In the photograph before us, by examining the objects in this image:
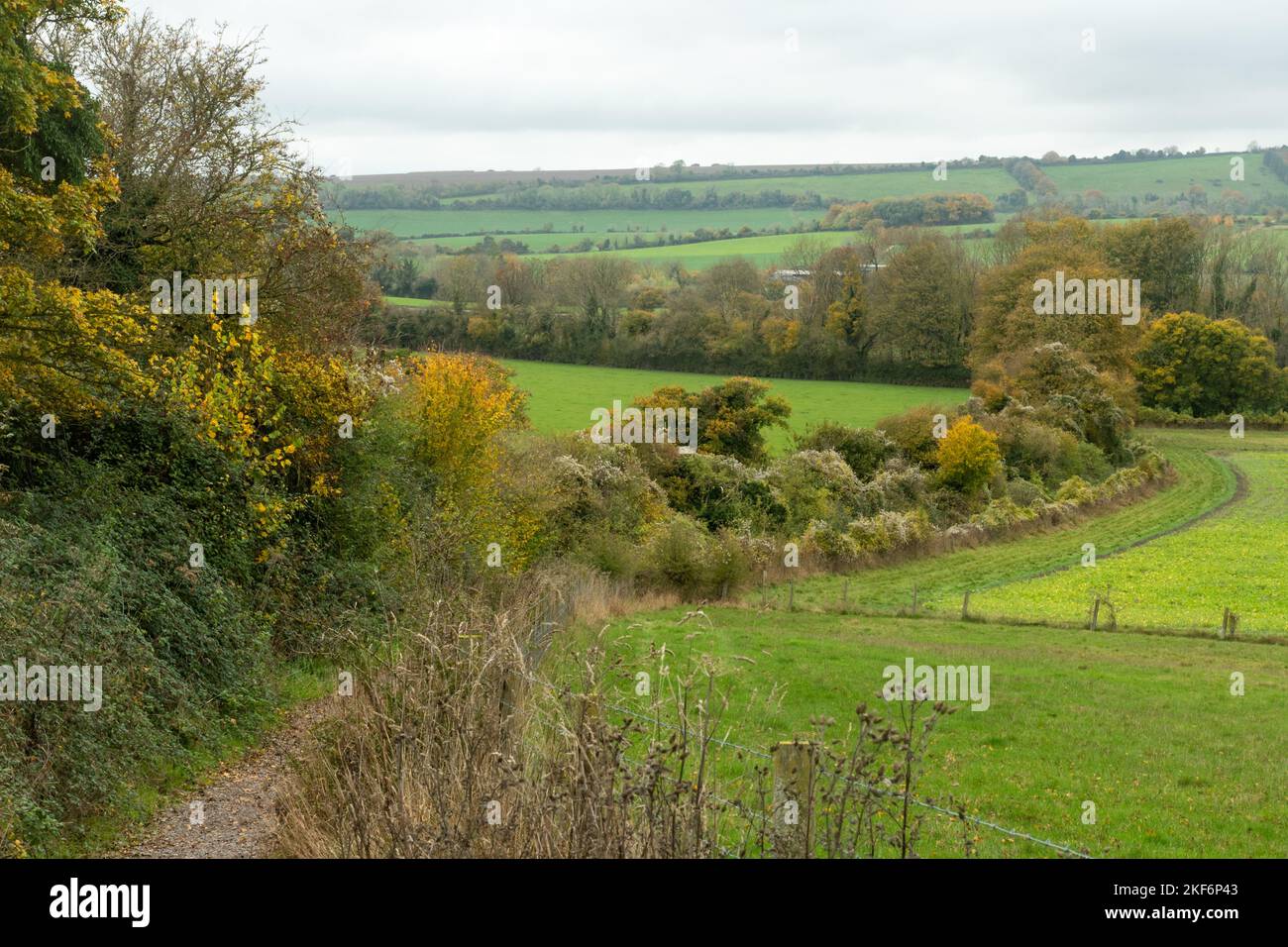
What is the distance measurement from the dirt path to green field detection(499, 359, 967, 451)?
148ft

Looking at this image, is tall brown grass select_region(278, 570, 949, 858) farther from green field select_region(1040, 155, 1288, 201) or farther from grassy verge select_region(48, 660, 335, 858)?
green field select_region(1040, 155, 1288, 201)

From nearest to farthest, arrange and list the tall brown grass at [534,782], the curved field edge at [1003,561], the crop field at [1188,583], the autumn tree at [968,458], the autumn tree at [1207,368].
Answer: the tall brown grass at [534,782] → the crop field at [1188,583] → the curved field edge at [1003,561] → the autumn tree at [968,458] → the autumn tree at [1207,368]

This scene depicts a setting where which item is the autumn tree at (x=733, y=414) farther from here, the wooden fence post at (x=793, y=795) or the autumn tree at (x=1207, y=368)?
the wooden fence post at (x=793, y=795)

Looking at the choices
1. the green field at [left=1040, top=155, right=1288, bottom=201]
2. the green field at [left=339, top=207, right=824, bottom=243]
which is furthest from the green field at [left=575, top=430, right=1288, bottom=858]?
the green field at [left=1040, top=155, right=1288, bottom=201]

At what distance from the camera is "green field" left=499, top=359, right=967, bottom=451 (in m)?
62.5

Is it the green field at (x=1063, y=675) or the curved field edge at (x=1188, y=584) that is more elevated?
the green field at (x=1063, y=675)

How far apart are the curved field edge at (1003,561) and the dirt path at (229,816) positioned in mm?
22313

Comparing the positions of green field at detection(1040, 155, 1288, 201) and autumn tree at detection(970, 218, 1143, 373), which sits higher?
green field at detection(1040, 155, 1288, 201)

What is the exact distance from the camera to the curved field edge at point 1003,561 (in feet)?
114

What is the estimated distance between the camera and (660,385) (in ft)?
208

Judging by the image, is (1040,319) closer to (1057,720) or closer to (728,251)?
(728,251)

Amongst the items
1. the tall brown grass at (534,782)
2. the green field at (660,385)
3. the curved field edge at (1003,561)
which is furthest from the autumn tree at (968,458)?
the tall brown grass at (534,782)
